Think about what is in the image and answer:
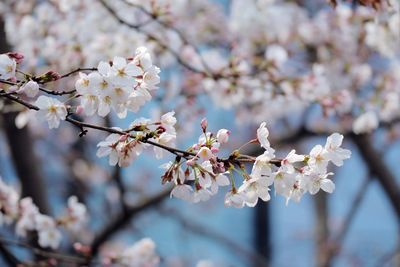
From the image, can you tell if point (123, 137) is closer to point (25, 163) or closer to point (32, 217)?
point (32, 217)

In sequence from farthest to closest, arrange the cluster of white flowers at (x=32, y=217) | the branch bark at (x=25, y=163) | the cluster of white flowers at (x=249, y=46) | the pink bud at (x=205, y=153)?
the branch bark at (x=25, y=163)
the cluster of white flowers at (x=249, y=46)
the cluster of white flowers at (x=32, y=217)
the pink bud at (x=205, y=153)

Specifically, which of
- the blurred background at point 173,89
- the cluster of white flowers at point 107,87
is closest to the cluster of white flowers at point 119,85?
the cluster of white flowers at point 107,87

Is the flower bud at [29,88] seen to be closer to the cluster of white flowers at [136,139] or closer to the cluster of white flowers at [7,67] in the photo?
the cluster of white flowers at [7,67]

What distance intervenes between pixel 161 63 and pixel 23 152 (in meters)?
0.89

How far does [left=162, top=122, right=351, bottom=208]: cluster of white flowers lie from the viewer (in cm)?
114

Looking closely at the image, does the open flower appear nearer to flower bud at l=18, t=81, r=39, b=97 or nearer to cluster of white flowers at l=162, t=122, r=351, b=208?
flower bud at l=18, t=81, r=39, b=97

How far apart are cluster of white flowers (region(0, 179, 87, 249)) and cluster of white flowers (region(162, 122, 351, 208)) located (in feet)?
3.73

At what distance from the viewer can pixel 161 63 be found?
2779 millimetres

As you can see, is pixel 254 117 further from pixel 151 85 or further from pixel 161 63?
pixel 151 85

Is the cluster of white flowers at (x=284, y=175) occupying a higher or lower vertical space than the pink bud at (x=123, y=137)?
lower

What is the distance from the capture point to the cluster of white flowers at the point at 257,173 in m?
1.14

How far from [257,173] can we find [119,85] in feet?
1.00

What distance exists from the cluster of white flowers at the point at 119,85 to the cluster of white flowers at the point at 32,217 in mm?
1087

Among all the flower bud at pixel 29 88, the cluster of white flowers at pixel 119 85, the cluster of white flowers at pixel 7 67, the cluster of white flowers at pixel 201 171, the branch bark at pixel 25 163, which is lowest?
the cluster of white flowers at pixel 201 171
